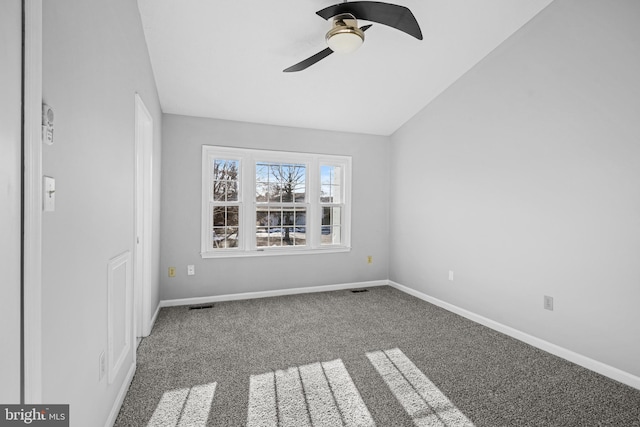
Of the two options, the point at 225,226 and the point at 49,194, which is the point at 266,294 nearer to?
the point at 225,226

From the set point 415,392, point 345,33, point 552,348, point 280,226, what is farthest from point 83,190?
point 552,348

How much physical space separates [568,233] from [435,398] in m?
1.78

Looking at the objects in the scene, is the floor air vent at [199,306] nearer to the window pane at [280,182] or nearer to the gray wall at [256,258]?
the gray wall at [256,258]

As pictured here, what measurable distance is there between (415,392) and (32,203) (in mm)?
2266

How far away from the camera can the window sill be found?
409 cm

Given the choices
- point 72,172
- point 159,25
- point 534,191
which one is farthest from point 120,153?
point 534,191

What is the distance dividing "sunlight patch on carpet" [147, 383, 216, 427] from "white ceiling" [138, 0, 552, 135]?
2.82m

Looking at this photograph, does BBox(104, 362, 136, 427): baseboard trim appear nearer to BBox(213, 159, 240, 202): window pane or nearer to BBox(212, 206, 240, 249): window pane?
BBox(212, 206, 240, 249): window pane

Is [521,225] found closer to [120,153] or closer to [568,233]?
[568,233]

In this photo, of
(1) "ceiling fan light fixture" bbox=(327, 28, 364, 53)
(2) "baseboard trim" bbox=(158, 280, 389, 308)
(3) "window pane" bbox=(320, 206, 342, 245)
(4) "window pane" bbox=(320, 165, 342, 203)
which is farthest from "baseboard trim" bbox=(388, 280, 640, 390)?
(1) "ceiling fan light fixture" bbox=(327, 28, 364, 53)

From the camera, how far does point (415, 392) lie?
2.13 meters

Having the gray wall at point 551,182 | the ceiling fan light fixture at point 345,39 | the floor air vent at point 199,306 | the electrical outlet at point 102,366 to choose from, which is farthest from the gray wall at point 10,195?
the gray wall at point 551,182

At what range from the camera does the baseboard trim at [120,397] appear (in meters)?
1.78

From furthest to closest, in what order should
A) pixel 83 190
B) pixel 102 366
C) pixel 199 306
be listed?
pixel 199 306 → pixel 102 366 → pixel 83 190
